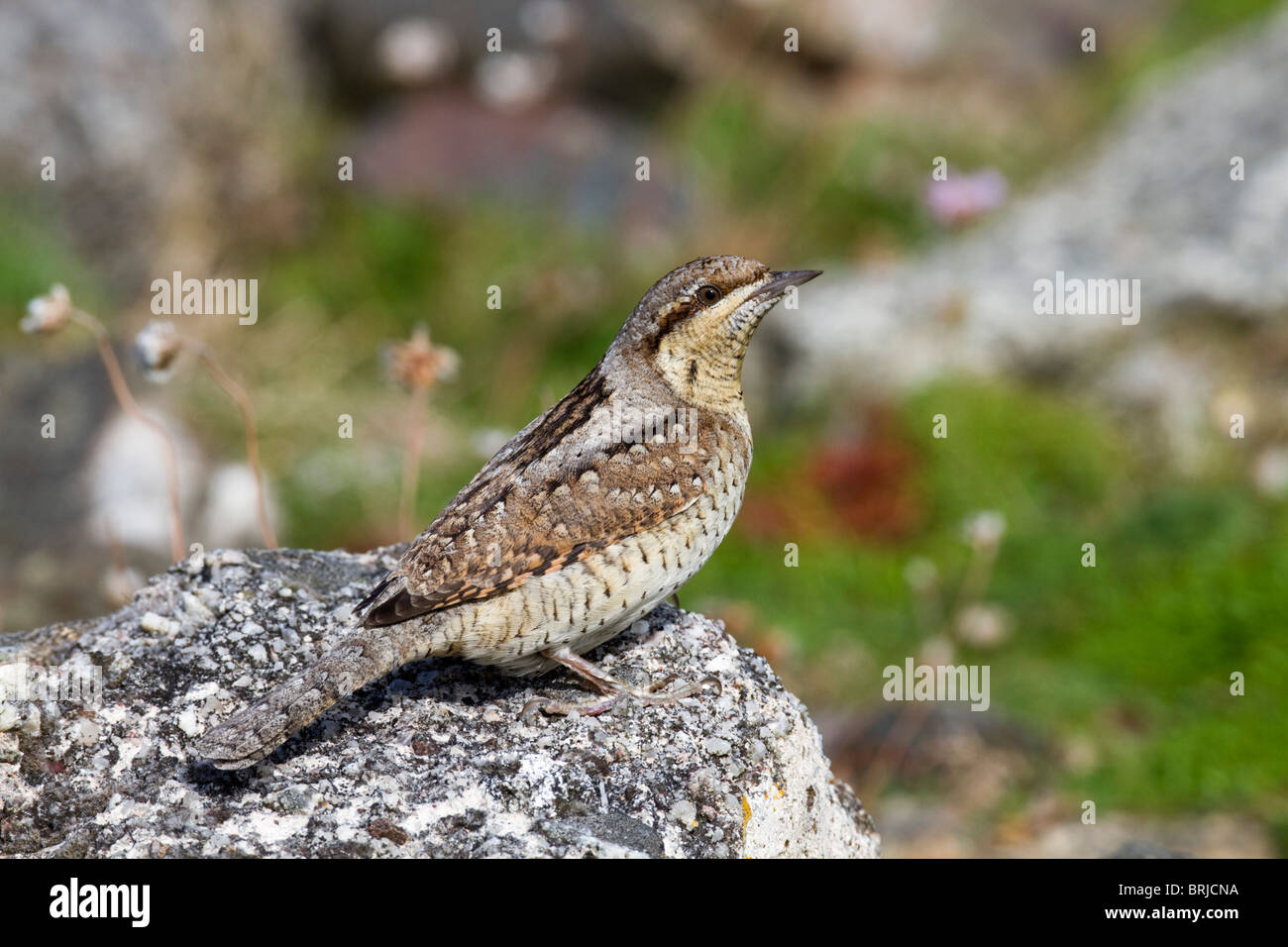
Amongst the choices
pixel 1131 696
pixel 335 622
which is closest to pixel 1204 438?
pixel 1131 696

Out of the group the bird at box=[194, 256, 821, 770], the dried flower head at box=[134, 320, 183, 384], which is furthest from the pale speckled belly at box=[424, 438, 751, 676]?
the dried flower head at box=[134, 320, 183, 384]

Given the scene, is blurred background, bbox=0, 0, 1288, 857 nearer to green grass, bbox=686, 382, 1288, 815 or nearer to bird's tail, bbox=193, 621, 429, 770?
green grass, bbox=686, 382, 1288, 815

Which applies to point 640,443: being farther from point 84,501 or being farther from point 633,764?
point 84,501

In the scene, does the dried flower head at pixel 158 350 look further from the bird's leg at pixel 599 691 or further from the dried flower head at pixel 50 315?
the bird's leg at pixel 599 691

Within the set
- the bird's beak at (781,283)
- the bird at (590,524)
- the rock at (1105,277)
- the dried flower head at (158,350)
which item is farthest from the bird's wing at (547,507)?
the rock at (1105,277)

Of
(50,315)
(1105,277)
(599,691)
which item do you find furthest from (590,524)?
(1105,277)

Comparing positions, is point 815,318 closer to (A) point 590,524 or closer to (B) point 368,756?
(A) point 590,524
